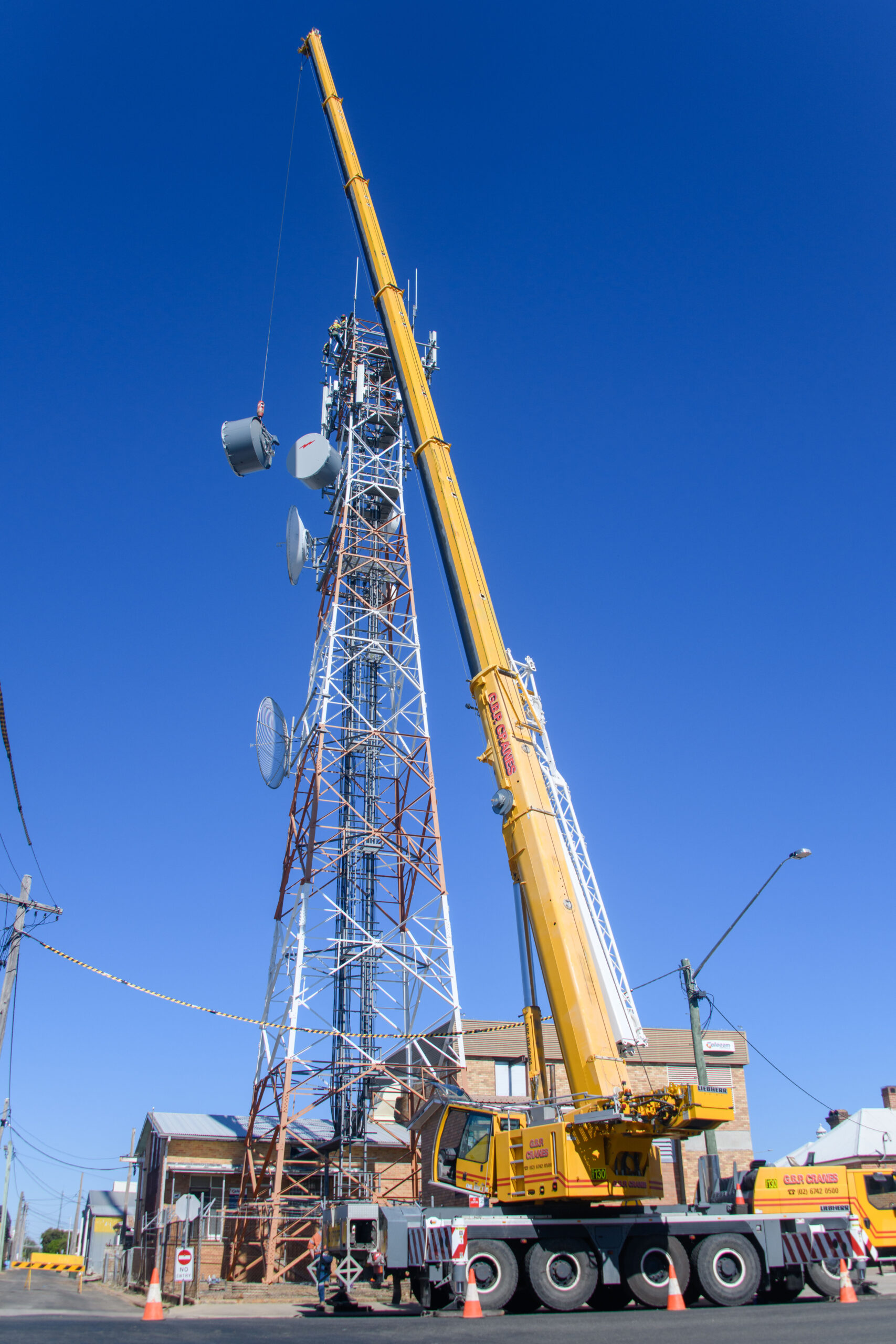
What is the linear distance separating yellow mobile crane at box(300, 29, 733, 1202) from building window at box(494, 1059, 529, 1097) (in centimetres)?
2240

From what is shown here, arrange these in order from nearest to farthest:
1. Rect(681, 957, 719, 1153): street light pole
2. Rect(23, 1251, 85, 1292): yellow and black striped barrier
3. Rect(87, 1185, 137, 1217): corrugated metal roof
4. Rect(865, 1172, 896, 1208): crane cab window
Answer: Rect(865, 1172, 896, 1208): crane cab window < Rect(681, 957, 719, 1153): street light pole < Rect(23, 1251, 85, 1292): yellow and black striped barrier < Rect(87, 1185, 137, 1217): corrugated metal roof

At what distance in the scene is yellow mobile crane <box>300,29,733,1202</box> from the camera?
14.5 m

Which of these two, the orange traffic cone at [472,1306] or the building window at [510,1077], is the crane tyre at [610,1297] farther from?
the building window at [510,1077]

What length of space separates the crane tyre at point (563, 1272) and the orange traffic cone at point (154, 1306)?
5040 mm

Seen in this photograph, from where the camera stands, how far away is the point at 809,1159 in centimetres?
1897

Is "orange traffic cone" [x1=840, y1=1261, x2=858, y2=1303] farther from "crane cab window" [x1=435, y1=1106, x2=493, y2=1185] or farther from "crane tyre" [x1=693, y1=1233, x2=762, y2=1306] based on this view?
"crane cab window" [x1=435, y1=1106, x2=493, y2=1185]

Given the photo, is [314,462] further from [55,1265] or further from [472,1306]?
[55,1265]

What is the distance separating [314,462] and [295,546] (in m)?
2.61

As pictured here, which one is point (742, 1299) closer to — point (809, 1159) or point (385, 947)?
point (809, 1159)

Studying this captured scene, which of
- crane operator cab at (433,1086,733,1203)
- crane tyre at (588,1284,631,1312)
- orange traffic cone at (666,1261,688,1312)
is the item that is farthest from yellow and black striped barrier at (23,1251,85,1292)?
orange traffic cone at (666,1261,688,1312)

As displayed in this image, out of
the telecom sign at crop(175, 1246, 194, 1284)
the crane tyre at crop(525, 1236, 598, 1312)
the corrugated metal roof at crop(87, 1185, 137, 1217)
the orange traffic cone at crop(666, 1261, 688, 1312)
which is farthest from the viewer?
the corrugated metal roof at crop(87, 1185, 137, 1217)

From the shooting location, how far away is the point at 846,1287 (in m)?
15.1

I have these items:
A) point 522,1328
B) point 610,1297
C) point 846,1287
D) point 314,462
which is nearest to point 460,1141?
point 610,1297

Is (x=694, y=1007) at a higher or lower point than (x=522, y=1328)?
higher
